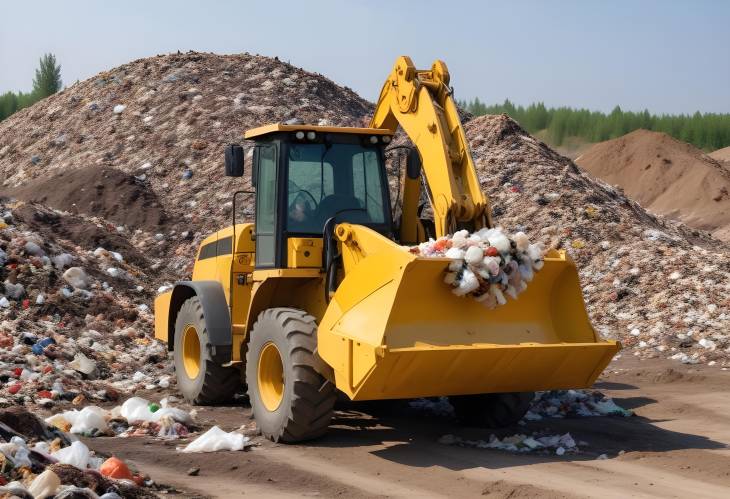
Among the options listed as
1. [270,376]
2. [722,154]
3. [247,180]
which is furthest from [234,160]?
[722,154]

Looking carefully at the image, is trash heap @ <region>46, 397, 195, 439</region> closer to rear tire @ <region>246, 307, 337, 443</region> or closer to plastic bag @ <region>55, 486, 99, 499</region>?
rear tire @ <region>246, 307, 337, 443</region>

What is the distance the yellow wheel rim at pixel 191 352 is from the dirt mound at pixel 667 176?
27205 millimetres

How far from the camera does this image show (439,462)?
21.7ft

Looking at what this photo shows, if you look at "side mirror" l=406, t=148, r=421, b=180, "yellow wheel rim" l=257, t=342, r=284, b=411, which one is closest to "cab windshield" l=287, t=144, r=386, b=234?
"side mirror" l=406, t=148, r=421, b=180

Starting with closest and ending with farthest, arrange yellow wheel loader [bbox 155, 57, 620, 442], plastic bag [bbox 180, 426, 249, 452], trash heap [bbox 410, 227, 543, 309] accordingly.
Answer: yellow wheel loader [bbox 155, 57, 620, 442]
trash heap [bbox 410, 227, 543, 309]
plastic bag [bbox 180, 426, 249, 452]

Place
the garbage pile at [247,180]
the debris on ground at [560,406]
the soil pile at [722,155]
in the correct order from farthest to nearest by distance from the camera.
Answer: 1. the soil pile at [722,155]
2. the garbage pile at [247,180]
3. the debris on ground at [560,406]

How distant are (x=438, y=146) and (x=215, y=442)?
278 centimetres

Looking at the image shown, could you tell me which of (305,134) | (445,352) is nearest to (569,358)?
(445,352)

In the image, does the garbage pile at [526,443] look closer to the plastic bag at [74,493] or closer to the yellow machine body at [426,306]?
the yellow machine body at [426,306]

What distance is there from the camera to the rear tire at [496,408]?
766 centimetres

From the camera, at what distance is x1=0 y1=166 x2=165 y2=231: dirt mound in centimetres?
1830

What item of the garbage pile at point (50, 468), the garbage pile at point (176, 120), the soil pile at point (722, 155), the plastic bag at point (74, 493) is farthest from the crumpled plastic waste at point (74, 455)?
the soil pile at point (722, 155)

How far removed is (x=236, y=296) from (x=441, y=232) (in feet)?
7.18

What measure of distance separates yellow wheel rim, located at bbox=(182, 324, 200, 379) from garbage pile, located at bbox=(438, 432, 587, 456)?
2.86 meters
